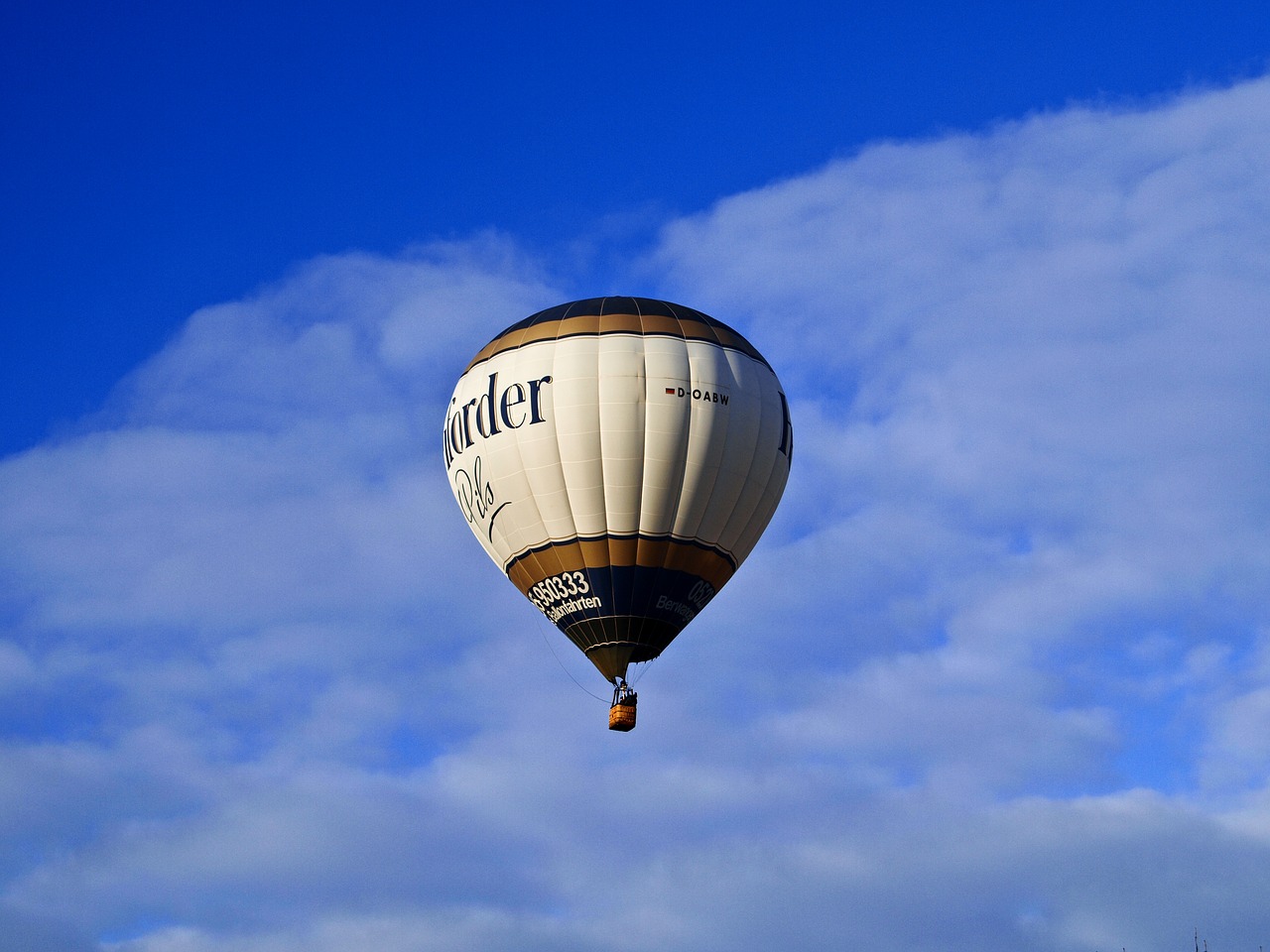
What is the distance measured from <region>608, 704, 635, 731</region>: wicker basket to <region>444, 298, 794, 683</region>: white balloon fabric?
0.70 metres

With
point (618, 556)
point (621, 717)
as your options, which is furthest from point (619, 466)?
point (621, 717)

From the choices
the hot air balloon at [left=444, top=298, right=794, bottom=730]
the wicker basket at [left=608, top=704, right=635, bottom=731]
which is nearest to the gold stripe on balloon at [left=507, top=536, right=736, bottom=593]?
the hot air balloon at [left=444, top=298, right=794, bottom=730]

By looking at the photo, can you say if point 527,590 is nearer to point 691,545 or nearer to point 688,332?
point 691,545

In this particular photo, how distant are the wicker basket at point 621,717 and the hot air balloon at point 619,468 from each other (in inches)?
1.1

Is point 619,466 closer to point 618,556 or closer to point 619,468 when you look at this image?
point 619,468

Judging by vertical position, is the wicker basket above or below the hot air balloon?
below

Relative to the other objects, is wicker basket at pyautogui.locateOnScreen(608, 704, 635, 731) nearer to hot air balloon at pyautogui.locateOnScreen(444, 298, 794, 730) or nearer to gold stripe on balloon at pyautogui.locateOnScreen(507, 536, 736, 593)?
hot air balloon at pyautogui.locateOnScreen(444, 298, 794, 730)

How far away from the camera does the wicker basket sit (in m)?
45.3

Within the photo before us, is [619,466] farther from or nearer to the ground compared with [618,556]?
farther from the ground

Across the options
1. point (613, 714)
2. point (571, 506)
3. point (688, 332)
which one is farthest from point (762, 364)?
point (613, 714)

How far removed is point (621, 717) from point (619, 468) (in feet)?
17.6

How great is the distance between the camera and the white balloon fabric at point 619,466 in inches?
1783

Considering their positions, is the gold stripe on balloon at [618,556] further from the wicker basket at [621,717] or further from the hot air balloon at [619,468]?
the wicker basket at [621,717]

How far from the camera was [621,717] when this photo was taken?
45.3 meters
